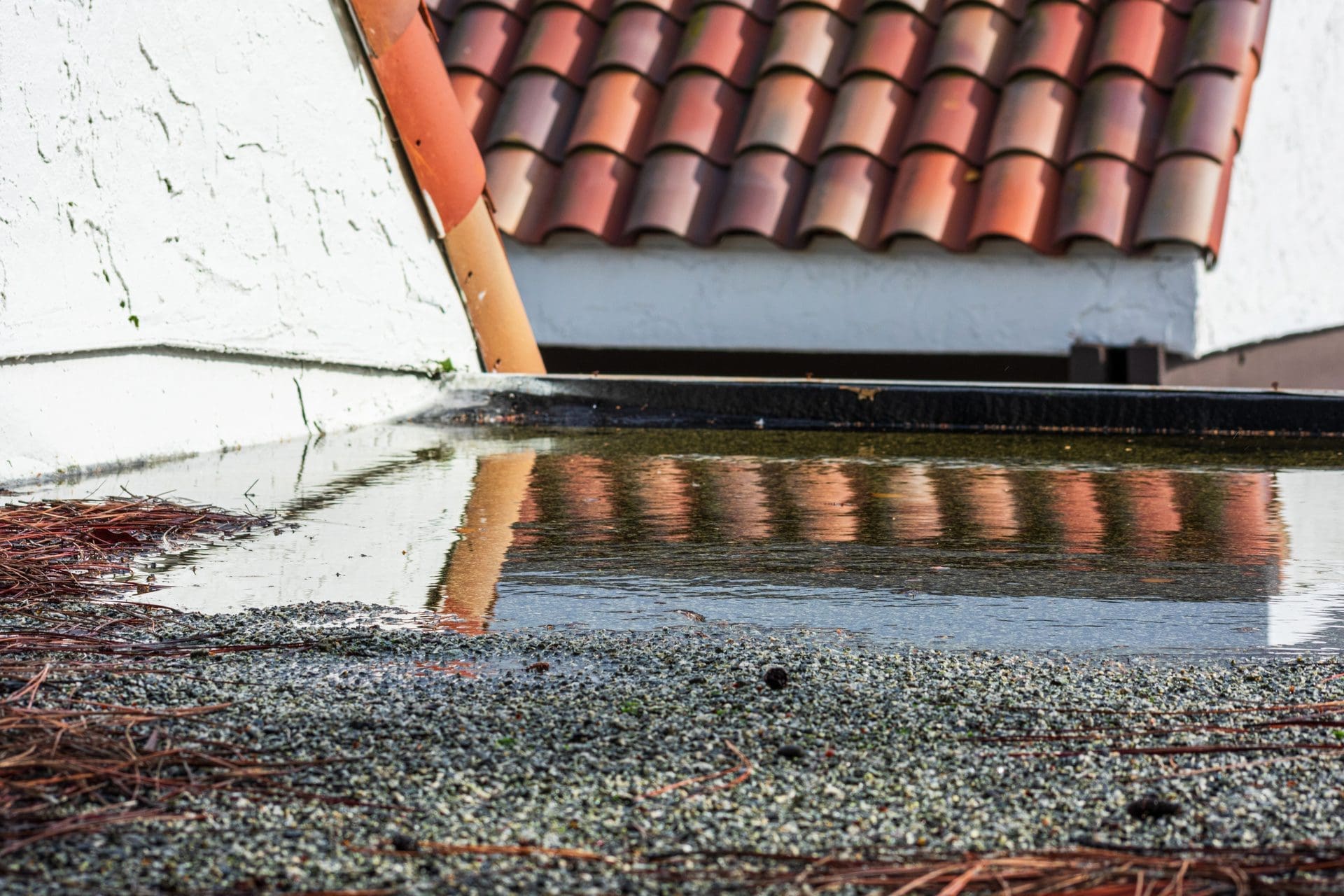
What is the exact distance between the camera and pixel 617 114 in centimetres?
669

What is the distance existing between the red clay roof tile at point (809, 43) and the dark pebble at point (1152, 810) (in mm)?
5552

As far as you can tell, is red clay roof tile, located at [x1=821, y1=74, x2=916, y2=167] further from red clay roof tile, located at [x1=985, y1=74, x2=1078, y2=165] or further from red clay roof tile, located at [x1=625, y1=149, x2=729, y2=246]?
red clay roof tile, located at [x1=625, y1=149, x2=729, y2=246]

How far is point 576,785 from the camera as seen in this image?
4.85ft

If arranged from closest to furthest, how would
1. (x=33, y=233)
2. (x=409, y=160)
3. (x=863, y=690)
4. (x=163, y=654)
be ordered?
(x=863, y=690) → (x=163, y=654) → (x=33, y=233) → (x=409, y=160)

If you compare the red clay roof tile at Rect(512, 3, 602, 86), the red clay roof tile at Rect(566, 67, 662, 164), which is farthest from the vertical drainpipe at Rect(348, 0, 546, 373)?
the red clay roof tile at Rect(512, 3, 602, 86)

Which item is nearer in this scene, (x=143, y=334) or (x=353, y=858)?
(x=353, y=858)

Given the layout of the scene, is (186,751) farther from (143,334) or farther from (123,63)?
(123,63)

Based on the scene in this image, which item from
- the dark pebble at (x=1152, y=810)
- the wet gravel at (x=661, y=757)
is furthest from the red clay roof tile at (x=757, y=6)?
the dark pebble at (x=1152, y=810)

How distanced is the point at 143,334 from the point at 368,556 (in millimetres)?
1622

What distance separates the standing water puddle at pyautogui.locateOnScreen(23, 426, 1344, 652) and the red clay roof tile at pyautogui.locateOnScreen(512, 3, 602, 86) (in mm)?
2774

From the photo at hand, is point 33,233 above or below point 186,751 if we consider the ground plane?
above

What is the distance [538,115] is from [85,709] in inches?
214

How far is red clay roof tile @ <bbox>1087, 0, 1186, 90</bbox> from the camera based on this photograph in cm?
631

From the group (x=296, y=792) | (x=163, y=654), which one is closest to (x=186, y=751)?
(x=296, y=792)
